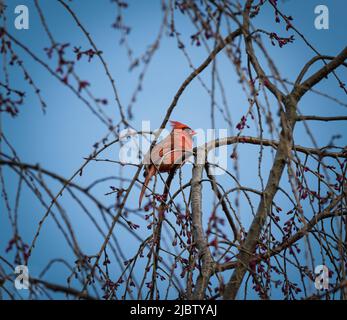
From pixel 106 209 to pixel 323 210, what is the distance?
Answer: 116 centimetres

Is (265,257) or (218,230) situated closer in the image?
(218,230)

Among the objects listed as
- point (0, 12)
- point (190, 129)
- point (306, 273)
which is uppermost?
point (190, 129)

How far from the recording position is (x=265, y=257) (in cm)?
184

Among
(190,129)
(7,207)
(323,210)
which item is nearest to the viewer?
(7,207)

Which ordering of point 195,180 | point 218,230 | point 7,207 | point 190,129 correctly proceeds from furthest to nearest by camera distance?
point 190,129 → point 195,180 → point 7,207 → point 218,230

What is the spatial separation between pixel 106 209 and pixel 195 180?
4.82 ft

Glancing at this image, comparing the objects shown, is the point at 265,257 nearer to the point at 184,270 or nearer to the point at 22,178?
the point at 184,270

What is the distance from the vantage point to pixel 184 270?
199 centimetres

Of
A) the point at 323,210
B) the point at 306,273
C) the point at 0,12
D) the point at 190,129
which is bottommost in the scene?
the point at 306,273
